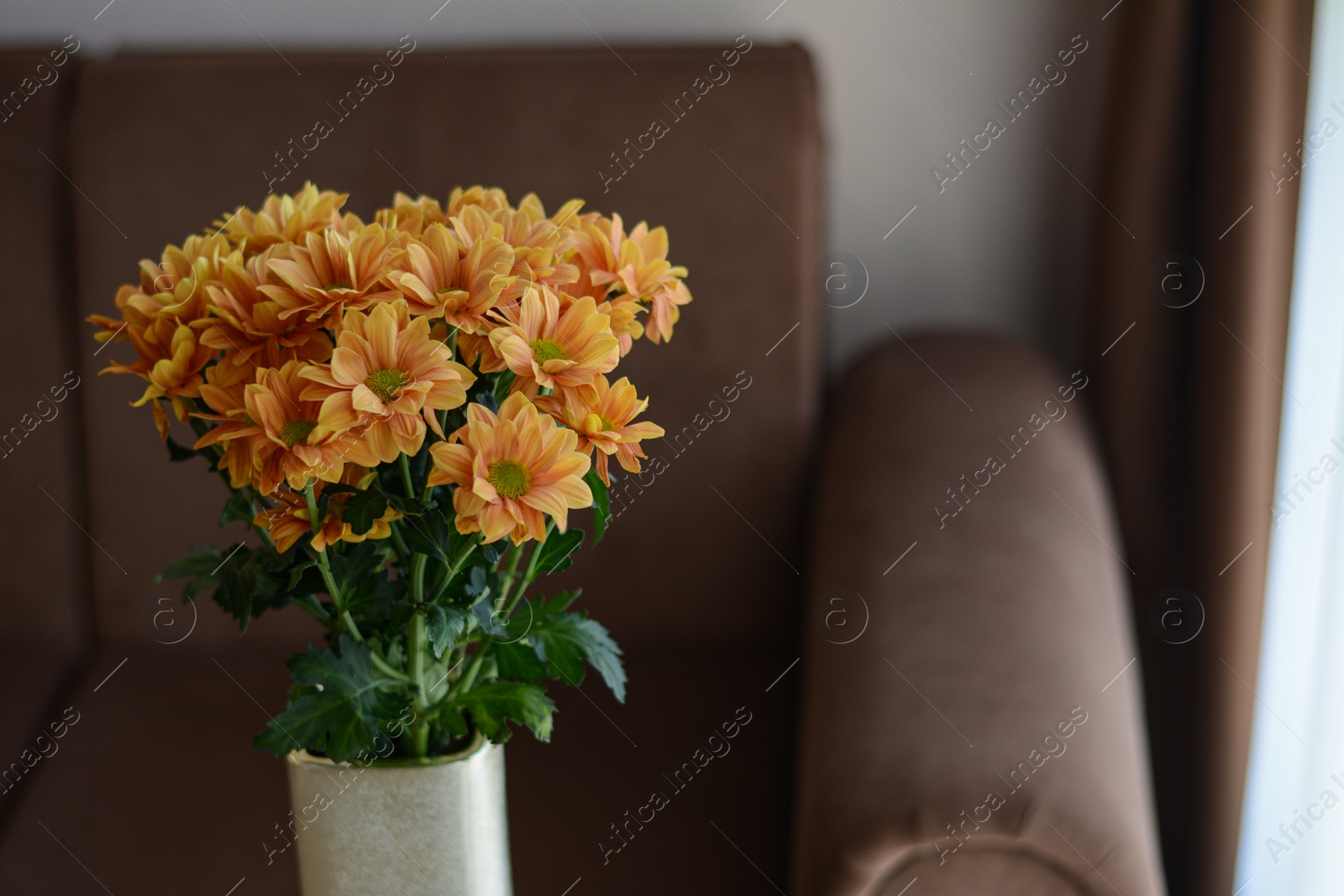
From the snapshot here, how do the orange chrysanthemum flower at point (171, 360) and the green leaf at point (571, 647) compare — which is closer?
the orange chrysanthemum flower at point (171, 360)

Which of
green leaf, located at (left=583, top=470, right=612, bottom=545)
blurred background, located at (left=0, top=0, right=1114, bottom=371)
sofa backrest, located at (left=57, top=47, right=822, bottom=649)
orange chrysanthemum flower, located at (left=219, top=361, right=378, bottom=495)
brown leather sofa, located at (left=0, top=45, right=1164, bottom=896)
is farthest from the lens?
blurred background, located at (left=0, top=0, right=1114, bottom=371)

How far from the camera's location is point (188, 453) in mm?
656

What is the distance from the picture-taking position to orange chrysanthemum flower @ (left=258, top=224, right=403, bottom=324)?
55cm

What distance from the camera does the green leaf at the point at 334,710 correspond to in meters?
0.60

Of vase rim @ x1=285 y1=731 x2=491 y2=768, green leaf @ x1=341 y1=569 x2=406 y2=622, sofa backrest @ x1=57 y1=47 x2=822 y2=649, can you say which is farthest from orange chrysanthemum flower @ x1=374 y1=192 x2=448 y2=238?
sofa backrest @ x1=57 y1=47 x2=822 y2=649

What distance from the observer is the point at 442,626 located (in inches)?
23.3

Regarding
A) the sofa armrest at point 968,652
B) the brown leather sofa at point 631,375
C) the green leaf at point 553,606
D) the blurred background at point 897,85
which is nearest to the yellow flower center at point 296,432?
the green leaf at point 553,606

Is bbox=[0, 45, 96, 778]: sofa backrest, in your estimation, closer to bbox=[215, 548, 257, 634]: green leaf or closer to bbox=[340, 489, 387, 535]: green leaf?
bbox=[215, 548, 257, 634]: green leaf

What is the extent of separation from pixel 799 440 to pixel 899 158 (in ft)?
1.62

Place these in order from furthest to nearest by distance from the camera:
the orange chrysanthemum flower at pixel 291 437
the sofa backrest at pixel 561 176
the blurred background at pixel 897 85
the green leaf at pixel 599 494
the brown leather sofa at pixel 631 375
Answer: the blurred background at pixel 897 85
the sofa backrest at pixel 561 176
the brown leather sofa at pixel 631 375
the green leaf at pixel 599 494
the orange chrysanthemum flower at pixel 291 437

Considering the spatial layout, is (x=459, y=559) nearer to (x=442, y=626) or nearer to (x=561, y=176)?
(x=442, y=626)

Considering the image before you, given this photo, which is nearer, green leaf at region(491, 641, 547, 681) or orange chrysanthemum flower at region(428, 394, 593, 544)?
orange chrysanthemum flower at region(428, 394, 593, 544)

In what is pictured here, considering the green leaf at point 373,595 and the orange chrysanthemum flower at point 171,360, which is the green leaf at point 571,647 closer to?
the green leaf at point 373,595

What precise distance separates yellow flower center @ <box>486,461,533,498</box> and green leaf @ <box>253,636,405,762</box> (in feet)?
0.52
